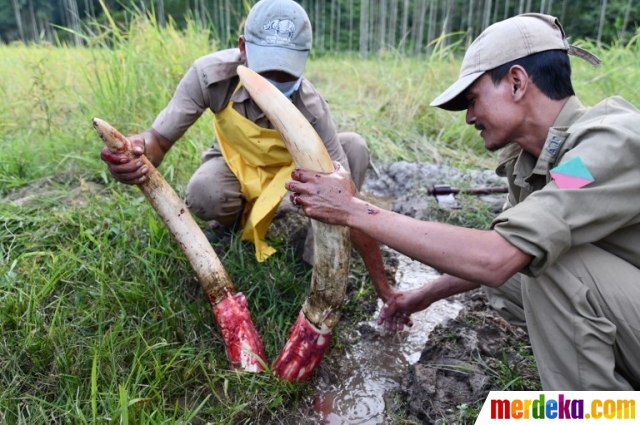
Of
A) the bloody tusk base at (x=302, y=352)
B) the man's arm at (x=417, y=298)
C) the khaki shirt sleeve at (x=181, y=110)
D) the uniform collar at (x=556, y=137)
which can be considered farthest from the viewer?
the khaki shirt sleeve at (x=181, y=110)

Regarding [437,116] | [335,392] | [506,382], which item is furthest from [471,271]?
[437,116]

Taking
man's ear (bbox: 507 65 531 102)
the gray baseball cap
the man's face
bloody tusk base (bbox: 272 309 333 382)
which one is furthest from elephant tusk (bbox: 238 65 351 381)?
man's ear (bbox: 507 65 531 102)

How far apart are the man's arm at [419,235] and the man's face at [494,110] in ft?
1.39

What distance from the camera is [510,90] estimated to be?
5.33 ft

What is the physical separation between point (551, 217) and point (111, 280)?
69.9 inches

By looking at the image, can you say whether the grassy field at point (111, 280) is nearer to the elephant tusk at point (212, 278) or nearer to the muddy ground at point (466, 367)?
the elephant tusk at point (212, 278)

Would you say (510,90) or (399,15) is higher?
(510,90)

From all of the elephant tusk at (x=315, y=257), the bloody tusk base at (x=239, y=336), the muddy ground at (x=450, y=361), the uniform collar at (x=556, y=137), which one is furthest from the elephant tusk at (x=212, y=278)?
the uniform collar at (x=556, y=137)

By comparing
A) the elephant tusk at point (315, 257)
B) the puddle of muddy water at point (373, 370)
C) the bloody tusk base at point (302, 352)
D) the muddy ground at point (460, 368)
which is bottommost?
the puddle of muddy water at point (373, 370)

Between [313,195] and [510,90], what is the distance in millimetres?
708

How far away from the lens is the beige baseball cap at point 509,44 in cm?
160

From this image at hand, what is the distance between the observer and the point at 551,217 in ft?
4.51

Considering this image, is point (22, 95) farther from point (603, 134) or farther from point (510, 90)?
point (603, 134)

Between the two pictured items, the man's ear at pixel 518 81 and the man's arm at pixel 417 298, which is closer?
the man's ear at pixel 518 81
